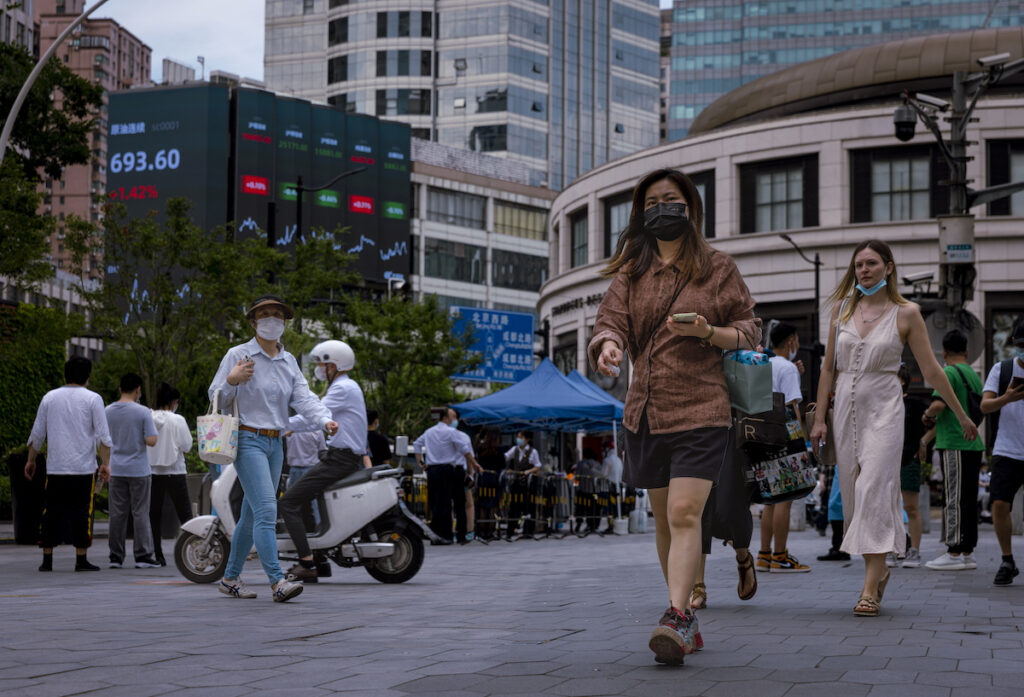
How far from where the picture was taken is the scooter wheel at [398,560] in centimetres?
1123

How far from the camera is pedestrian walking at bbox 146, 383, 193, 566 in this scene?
14258mm

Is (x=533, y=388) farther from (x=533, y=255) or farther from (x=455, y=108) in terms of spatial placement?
(x=455, y=108)

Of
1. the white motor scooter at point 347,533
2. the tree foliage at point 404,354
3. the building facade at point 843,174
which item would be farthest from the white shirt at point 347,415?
the tree foliage at point 404,354

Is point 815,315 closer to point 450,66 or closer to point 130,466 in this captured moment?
point 130,466

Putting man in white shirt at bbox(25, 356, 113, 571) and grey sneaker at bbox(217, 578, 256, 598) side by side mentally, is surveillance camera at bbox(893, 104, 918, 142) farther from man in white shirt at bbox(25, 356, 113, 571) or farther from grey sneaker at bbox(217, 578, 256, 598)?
grey sneaker at bbox(217, 578, 256, 598)

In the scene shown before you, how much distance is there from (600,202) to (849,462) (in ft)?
142

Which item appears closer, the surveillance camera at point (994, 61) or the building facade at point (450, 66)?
the surveillance camera at point (994, 61)

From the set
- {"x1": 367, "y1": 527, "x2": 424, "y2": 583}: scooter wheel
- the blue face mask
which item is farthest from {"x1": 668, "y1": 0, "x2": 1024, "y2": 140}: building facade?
the blue face mask

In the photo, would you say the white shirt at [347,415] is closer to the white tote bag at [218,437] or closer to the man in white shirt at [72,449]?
the white tote bag at [218,437]

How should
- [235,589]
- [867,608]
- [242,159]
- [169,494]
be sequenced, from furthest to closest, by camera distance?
[242,159] → [169,494] → [235,589] → [867,608]

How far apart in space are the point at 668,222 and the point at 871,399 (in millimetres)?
2087

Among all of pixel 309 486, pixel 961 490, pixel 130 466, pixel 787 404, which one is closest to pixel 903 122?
pixel 787 404

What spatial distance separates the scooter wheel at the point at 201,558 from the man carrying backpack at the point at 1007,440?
5.70 m

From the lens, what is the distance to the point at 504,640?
251 inches
